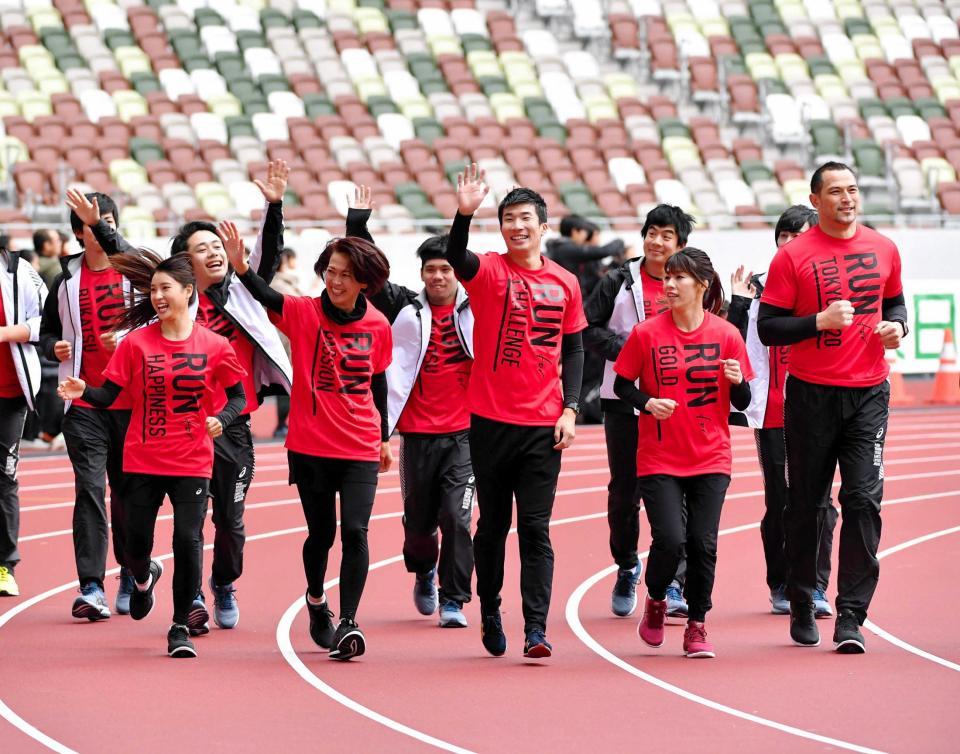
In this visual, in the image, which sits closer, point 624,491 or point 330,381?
point 330,381

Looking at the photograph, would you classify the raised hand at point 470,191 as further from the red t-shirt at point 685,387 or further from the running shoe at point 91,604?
the running shoe at point 91,604

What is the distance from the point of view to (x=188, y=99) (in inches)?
1027

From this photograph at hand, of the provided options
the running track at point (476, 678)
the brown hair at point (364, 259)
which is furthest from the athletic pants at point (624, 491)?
the brown hair at point (364, 259)

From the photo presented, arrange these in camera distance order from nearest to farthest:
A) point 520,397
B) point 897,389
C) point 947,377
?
1. point 520,397
2. point 947,377
3. point 897,389

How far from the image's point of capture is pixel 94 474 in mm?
8125

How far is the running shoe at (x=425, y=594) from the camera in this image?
827cm

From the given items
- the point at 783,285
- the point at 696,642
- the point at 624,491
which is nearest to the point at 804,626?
the point at 696,642

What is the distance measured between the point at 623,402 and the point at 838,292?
1.34 metres

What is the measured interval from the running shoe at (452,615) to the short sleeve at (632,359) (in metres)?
1.47

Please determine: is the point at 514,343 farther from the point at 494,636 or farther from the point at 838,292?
the point at 838,292

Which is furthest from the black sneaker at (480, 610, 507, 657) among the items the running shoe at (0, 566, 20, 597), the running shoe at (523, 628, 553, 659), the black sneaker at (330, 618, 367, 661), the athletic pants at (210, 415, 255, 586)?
the running shoe at (0, 566, 20, 597)

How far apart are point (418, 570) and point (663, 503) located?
1.56 m

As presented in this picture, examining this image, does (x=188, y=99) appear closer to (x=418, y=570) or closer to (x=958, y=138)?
(x=958, y=138)

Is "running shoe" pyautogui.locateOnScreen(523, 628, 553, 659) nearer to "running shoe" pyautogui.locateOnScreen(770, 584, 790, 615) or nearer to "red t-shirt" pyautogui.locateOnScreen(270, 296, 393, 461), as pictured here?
"red t-shirt" pyautogui.locateOnScreen(270, 296, 393, 461)
